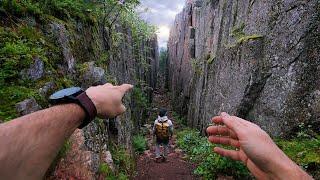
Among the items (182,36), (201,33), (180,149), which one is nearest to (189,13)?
(182,36)

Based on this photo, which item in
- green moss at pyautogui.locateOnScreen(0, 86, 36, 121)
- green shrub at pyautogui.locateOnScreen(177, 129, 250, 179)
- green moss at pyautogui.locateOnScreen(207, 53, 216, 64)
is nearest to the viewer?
green moss at pyautogui.locateOnScreen(0, 86, 36, 121)

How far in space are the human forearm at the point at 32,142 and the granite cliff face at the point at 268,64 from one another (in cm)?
753

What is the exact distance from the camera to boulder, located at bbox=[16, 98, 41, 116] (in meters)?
5.04

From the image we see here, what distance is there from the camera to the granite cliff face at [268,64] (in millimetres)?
8555

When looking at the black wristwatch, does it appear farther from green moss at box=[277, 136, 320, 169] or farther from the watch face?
green moss at box=[277, 136, 320, 169]

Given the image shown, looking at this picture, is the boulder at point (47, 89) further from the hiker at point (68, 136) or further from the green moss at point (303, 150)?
the green moss at point (303, 150)

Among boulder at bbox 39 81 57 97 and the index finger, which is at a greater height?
the index finger

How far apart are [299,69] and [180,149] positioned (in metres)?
9.32

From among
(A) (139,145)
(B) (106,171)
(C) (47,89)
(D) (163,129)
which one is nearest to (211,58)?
(A) (139,145)

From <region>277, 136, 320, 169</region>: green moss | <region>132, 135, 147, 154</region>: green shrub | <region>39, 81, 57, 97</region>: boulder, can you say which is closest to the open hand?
<region>39, 81, 57, 97</region>: boulder

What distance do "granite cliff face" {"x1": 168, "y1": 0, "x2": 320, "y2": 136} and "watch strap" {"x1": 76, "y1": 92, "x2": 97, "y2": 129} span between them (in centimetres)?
722

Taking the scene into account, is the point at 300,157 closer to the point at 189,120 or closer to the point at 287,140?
the point at 287,140

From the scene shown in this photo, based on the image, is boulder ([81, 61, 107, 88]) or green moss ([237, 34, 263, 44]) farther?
green moss ([237, 34, 263, 44])

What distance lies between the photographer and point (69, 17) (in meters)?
9.31
